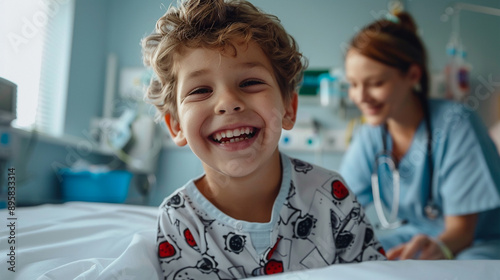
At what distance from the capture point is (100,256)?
55 cm

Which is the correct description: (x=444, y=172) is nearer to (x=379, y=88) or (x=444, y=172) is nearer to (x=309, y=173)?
(x=379, y=88)

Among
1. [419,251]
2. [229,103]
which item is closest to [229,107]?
[229,103]

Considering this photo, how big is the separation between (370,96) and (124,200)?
821 mm

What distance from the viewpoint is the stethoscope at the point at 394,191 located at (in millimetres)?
1075

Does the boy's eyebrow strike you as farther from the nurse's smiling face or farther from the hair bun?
the hair bun

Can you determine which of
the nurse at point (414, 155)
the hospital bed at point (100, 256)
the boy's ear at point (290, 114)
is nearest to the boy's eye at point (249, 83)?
the boy's ear at point (290, 114)

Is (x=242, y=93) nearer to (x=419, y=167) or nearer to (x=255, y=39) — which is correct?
(x=255, y=39)

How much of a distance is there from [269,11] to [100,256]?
463 mm

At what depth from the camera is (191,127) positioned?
0.61 meters

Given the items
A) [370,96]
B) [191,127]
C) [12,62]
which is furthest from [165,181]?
[370,96]

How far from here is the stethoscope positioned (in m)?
1.08

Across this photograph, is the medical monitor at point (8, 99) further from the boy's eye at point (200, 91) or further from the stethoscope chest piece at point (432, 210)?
the stethoscope chest piece at point (432, 210)

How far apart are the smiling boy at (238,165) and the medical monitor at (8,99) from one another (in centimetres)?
22

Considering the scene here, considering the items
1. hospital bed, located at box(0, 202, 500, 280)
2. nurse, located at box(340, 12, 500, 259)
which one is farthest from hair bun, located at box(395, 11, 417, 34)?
hospital bed, located at box(0, 202, 500, 280)
